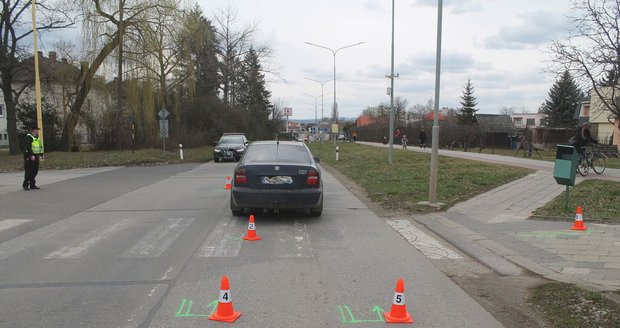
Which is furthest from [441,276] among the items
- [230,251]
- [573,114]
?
[573,114]

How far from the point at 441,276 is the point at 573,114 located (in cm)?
6318

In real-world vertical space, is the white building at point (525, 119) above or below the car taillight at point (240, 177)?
above

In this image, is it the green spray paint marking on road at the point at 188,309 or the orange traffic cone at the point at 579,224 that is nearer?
the green spray paint marking on road at the point at 188,309

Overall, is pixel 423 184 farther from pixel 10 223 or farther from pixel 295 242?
pixel 10 223

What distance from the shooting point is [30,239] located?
7.55 m

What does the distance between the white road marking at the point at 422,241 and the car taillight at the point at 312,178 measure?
5.03 ft

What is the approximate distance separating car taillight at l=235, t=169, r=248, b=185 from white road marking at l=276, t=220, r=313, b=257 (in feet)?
3.71

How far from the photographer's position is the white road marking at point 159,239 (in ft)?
21.7

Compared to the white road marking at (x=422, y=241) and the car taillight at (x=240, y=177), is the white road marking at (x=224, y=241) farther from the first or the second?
the white road marking at (x=422, y=241)

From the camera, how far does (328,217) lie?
9.61m

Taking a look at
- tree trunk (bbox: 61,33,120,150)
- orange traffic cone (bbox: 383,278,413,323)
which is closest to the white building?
tree trunk (bbox: 61,33,120,150)

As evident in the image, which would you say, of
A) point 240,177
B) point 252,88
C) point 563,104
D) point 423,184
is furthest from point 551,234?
point 563,104

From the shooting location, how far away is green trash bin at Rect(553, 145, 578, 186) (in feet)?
29.1

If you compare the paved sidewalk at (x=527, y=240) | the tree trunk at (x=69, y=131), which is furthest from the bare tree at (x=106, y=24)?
the paved sidewalk at (x=527, y=240)
